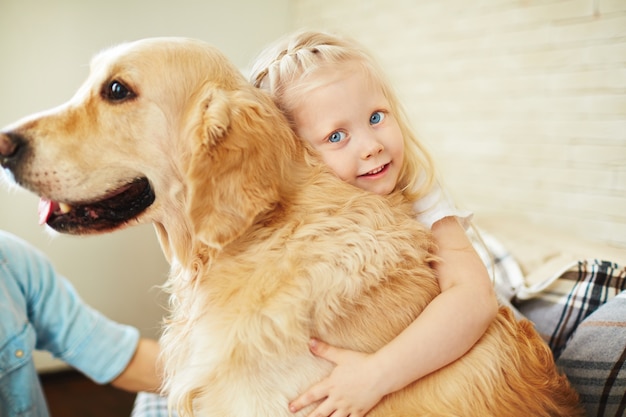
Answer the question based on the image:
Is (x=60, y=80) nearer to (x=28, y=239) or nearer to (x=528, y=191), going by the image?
(x=28, y=239)

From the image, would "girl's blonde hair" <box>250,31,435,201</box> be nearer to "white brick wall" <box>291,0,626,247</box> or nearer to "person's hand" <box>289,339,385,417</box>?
"person's hand" <box>289,339,385,417</box>

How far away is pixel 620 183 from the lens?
5.63 feet

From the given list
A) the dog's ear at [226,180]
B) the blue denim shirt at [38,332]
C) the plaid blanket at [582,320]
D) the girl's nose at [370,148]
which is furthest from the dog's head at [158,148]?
the plaid blanket at [582,320]

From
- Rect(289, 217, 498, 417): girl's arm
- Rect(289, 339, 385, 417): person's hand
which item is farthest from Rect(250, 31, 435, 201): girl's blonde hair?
Rect(289, 339, 385, 417): person's hand

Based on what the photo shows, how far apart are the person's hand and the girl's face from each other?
0.36m

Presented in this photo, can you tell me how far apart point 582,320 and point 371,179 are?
2.58ft

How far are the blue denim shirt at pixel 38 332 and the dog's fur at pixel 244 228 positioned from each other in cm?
60

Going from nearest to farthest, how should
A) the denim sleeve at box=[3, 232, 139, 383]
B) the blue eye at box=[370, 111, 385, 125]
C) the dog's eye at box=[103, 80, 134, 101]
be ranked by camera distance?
the dog's eye at box=[103, 80, 134, 101] → the blue eye at box=[370, 111, 385, 125] → the denim sleeve at box=[3, 232, 139, 383]

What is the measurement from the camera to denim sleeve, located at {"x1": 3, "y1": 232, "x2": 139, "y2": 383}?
5.08ft

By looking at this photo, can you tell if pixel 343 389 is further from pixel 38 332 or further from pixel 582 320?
pixel 38 332

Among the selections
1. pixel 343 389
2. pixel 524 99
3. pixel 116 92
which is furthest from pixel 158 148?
pixel 524 99

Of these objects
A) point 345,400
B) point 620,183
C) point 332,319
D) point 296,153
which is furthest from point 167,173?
point 620,183

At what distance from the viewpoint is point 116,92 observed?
1026mm

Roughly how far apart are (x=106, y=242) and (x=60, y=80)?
869mm
